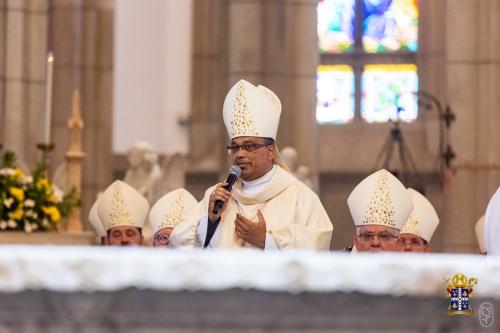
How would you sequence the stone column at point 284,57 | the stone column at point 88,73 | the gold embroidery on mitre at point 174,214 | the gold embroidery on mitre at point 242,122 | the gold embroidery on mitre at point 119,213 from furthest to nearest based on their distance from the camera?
the stone column at point 88,73 → the stone column at point 284,57 → the gold embroidery on mitre at point 119,213 → the gold embroidery on mitre at point 174,214 → the gold embroidery on mitre at point 242,122

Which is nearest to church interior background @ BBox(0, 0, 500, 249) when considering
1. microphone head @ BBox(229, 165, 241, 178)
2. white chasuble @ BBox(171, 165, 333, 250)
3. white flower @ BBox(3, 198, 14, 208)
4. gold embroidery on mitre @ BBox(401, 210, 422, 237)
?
white flower @ BBox(3, 198, 14, 208)

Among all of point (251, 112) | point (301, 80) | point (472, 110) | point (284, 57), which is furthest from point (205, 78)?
point (251, 112)

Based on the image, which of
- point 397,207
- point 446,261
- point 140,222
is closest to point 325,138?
point 140,222

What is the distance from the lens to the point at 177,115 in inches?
826

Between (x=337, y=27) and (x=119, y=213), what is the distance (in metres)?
12.5

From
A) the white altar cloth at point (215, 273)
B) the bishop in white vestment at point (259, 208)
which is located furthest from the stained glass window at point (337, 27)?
the white altar cloth at point (215, 273)

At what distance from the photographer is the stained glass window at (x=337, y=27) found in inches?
809

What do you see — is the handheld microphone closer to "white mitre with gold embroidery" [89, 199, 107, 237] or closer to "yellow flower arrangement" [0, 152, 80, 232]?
"white mitre with gold embroidery" [89, 199, 107, 237]

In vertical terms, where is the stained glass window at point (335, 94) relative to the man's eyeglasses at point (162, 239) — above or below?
above

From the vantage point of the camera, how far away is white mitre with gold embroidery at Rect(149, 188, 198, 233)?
7793 mm

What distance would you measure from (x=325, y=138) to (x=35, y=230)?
9619mm

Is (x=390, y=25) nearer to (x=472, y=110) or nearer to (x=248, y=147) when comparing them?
(x=472, y=110)
